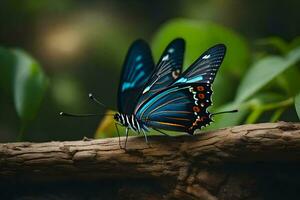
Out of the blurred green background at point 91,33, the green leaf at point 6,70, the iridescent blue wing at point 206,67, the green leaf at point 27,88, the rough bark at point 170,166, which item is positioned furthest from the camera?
the blurred green background at point 91,33

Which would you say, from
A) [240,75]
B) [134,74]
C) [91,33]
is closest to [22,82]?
[134,74]

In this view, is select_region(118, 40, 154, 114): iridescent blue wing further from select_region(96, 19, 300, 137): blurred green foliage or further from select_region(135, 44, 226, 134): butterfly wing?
select_region(96, 19, 300, 137): blurred green foliage

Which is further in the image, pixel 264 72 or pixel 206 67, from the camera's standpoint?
pixel 264 72

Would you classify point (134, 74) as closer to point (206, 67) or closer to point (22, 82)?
point (206, 67)

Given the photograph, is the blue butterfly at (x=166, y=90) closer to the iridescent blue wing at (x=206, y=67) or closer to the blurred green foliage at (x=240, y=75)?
the iridescent blue wing at (x=206, y=67)

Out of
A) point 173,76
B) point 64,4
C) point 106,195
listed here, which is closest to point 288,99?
point 173,76

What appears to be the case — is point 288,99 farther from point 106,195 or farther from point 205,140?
point 106,195

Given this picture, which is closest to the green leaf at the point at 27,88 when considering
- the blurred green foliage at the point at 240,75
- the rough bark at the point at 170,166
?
the blurred green foliage at the point at 240,75

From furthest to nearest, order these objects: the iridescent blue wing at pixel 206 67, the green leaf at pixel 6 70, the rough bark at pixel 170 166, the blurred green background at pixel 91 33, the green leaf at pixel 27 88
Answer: the blurred green background at pixel 91 33
the green leaf at pixel 6 70
the green leaf at pixel 27 88
the iridescent blue wing at pixel 206 67
the rough bark at pixel 170 166
